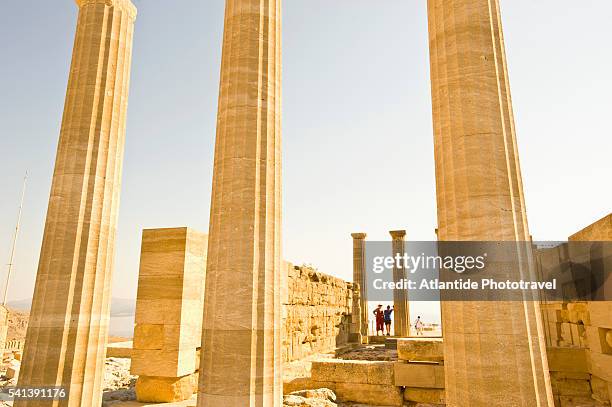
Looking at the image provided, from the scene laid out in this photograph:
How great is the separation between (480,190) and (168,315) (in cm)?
833

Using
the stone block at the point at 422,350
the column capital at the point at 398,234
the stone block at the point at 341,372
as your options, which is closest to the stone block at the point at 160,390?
the stone block at the point at 341,372

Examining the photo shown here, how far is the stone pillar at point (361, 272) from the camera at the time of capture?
31.3 meters

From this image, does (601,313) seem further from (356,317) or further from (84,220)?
(356,317)

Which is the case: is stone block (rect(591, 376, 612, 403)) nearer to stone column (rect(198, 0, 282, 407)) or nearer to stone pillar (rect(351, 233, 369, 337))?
stone column (rect(198, 0, 282, 407))

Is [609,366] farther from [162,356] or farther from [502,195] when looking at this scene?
[162,356]

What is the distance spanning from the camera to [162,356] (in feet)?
35.0

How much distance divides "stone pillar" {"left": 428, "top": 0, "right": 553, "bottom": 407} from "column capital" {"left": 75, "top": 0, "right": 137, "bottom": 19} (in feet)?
25.8

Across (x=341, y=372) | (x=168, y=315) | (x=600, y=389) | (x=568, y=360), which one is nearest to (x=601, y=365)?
(x=600, y=389)

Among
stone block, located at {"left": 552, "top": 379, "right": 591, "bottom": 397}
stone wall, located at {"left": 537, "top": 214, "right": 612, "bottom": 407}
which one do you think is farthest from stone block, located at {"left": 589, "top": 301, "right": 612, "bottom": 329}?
stone block, located at {"left": 552, "top": 379, "right": 591, "bottom": 397}

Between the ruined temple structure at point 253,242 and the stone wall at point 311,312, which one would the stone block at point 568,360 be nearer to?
the ruined temple structure at point 253,242

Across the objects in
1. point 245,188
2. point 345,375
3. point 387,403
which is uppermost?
point 245,188

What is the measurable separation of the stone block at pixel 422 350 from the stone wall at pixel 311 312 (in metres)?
5.04

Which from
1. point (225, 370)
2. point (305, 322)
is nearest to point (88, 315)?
point (225, 370)

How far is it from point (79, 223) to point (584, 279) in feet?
41.7
